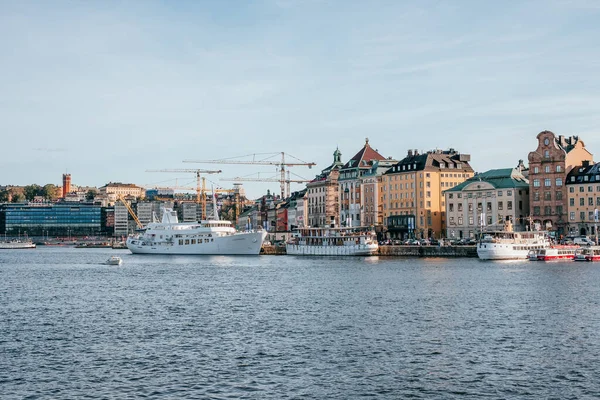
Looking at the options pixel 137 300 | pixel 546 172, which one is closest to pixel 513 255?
pixel 546 172

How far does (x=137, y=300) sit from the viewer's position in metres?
68.6

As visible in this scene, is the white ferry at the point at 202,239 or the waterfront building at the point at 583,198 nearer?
the waterfront building at the point at 583,198

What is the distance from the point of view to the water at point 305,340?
35562 mm

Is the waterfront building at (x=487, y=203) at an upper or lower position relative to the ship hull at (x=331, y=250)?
upper

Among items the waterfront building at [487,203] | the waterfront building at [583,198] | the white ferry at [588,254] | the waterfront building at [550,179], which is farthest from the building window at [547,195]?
the white ferry at [588,254]

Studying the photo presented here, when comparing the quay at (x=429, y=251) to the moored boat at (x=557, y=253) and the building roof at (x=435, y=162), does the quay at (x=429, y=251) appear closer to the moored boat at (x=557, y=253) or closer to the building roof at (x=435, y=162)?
the moored boat at (x=557, y=253)

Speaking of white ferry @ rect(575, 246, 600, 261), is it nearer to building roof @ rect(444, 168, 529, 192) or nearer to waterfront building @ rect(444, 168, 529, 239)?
waterfront building @ rect(444, 168, 529, 239)

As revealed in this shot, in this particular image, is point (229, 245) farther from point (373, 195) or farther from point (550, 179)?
point (550, 179)

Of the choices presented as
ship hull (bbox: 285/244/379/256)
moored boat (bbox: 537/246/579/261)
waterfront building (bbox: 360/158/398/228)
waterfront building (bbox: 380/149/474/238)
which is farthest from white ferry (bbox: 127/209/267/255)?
moored boat (bbox: 537/246/579/261)

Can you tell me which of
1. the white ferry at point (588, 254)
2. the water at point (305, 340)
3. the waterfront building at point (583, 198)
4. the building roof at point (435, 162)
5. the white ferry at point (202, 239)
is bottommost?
the water at point (305, 340)

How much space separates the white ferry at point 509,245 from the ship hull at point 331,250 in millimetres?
26128

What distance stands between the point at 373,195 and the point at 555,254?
7300cm

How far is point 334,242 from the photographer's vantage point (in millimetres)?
154625

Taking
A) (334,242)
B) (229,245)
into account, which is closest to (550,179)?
(334,242)
